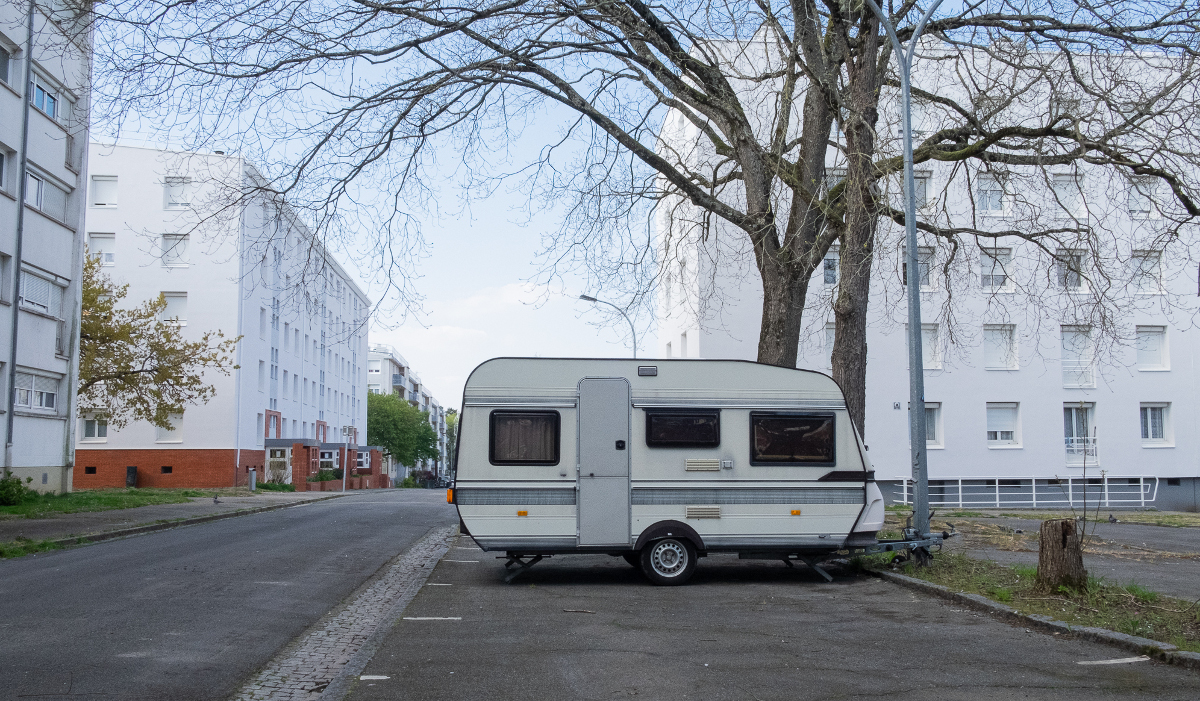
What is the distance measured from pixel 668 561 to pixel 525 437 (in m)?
2.17

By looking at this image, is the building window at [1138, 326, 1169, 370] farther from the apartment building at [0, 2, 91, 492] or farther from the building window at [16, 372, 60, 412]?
the building window at [16, 372, 60, 412]

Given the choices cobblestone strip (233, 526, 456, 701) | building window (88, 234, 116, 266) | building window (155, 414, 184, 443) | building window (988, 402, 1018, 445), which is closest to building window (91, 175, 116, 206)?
building window (88, 234, 116, 266)

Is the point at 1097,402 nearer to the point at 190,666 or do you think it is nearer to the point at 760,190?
the point at 760,190

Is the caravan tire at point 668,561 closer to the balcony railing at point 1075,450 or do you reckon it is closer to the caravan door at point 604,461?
the caravan door at point 604,461

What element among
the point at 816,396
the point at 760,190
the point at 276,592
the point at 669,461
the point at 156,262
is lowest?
the point at 276,592

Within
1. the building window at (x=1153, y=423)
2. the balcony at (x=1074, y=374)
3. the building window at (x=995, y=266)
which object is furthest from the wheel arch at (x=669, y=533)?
the building window at (x=1153, y=423)

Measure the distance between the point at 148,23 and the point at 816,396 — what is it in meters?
8.74

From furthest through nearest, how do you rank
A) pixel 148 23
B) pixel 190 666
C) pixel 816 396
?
pixel 816 396 → pixel 148 23 → pixel 190 666

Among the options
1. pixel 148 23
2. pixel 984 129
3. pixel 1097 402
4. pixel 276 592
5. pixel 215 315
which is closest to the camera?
pixel 276 592

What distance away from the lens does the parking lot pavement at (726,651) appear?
612 centimetres

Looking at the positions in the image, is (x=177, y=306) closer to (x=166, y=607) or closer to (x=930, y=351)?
(x=930, y=351)

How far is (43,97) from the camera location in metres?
28.4

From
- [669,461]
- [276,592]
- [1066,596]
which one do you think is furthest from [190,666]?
[1066,596]

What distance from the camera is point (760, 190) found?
15742mm
